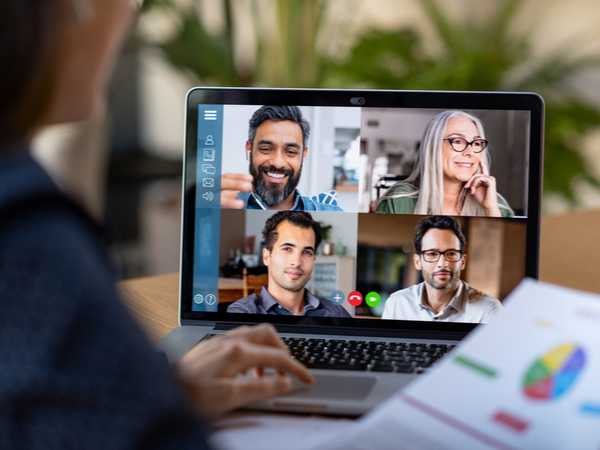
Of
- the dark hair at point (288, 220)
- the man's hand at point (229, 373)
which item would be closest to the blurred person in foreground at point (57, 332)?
the man's hand at point (229, 373)

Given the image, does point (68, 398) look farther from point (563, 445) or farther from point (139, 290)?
point (139, 290)

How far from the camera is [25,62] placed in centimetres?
24

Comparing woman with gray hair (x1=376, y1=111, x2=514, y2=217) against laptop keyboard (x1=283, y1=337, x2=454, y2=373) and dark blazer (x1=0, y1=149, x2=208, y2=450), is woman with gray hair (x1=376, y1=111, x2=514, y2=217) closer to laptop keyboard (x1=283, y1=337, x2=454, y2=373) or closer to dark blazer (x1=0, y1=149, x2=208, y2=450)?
laptop keyboard (x1=283, y1=337, x2=454, y2=373)

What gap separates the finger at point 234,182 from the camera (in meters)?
0.72

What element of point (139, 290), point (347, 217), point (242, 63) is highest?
point (242, 63)

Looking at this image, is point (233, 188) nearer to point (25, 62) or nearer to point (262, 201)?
point (262, 201)

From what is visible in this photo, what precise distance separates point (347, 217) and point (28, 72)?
1.64 feet

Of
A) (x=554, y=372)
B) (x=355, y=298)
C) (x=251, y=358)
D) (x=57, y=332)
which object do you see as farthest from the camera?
(x=355, y=298)

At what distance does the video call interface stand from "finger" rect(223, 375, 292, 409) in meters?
0.27

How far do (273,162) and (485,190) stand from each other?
0.96ft

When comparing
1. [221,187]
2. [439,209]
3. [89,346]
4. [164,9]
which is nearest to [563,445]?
[89,346]

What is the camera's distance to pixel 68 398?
21 centimetres

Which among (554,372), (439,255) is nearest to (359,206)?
(439,255)

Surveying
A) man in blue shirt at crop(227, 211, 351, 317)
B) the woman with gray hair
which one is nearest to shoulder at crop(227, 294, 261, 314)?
man in blue shirt at crop(227, 211, 351, 317)
